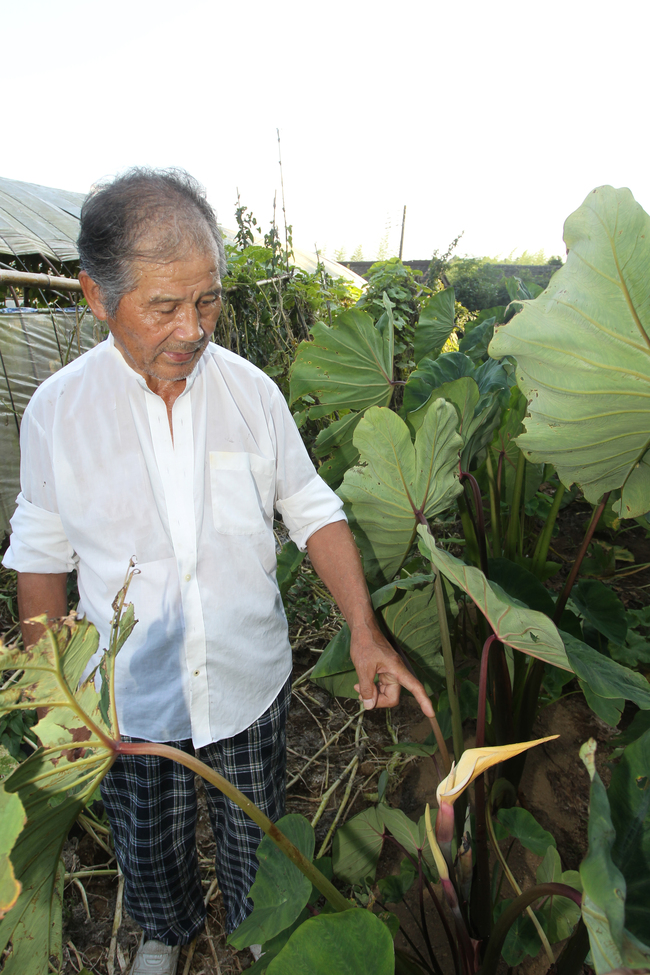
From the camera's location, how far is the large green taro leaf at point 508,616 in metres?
0.66

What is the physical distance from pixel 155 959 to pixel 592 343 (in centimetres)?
150

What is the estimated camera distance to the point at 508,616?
685 millimetres

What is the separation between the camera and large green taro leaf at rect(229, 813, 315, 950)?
29.3 inches

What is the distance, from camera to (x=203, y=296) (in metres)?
0.92

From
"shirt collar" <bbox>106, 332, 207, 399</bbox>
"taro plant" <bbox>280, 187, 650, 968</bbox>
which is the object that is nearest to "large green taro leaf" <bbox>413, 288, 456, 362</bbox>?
"taro plant" <bbox>280, 187, 650, 968</bbox>

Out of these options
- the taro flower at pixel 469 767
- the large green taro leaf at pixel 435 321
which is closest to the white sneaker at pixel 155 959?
the taro flower at pixel 469 767

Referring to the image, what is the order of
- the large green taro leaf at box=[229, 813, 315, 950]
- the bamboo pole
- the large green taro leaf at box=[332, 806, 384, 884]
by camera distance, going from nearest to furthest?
the large green taro leaf at box=[229, 813, 315, 950] → the large green taro leaf at box=[332, 806, 384, 884] → the bamboo pole

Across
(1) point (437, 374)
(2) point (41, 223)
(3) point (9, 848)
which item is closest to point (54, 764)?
(3) point (9, 848)

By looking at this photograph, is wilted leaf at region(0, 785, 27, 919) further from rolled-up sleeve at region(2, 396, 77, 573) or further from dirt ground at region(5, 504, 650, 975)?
dirt ground at region(5, 504, 650, 975)

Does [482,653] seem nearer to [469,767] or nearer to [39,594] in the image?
[469,767]

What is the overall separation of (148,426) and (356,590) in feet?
1.52

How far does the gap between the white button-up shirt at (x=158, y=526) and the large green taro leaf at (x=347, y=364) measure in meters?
0.48

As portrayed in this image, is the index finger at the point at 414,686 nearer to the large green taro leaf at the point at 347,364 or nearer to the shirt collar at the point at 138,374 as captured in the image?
the shirt collar at the point at 138,374

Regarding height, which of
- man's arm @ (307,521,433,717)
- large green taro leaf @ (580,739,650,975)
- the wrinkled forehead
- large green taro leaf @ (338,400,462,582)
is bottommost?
man's arm @ (307,521,433,717)
